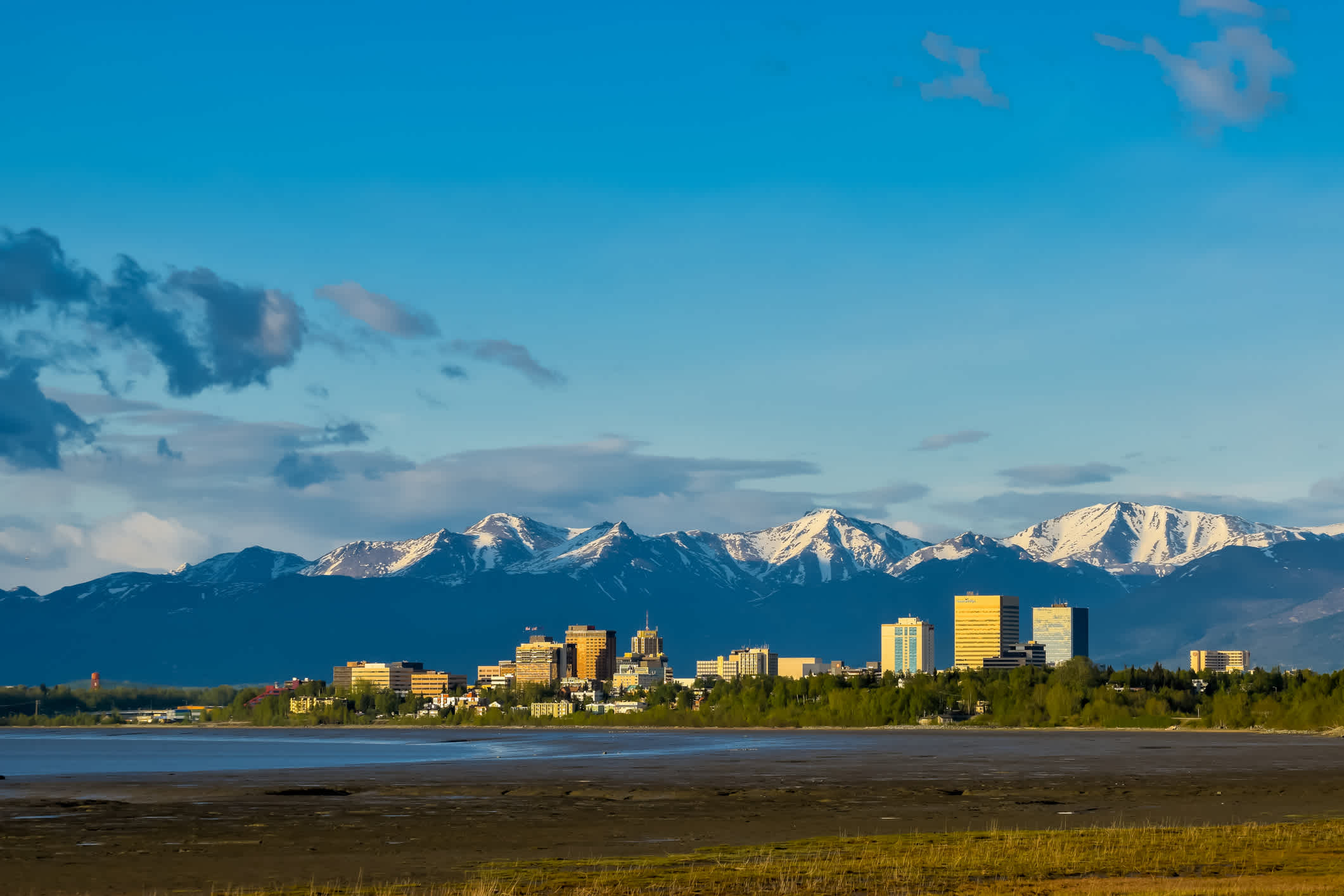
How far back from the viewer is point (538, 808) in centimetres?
8000

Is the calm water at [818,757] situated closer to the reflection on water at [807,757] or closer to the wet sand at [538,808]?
the reflection on water at [807,757]

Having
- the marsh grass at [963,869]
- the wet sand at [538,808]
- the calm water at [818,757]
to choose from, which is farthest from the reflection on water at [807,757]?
the marsh grass at [963,869]

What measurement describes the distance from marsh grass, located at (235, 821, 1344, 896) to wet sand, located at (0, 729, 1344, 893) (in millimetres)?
4035

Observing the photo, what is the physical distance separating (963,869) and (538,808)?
109ft

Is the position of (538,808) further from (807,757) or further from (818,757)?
(807,757)

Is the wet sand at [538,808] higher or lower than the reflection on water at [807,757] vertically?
higher

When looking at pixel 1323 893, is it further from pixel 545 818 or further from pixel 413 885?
pixel 545 818

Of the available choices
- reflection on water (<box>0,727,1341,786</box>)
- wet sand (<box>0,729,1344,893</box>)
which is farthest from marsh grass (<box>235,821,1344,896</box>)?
reflection on water (<box>0,727,1341,786</box>)

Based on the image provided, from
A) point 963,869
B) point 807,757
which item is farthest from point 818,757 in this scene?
point 963,869

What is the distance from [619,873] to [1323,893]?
20.0 meters

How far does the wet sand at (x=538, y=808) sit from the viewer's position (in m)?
57.1

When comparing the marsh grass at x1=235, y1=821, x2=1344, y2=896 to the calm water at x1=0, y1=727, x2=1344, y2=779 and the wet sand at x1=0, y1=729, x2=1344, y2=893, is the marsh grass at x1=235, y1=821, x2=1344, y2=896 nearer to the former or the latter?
the wet sand at x1=0, y1=729, x2=1344, y2=893

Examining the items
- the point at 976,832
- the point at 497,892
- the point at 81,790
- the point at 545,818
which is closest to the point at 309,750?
the point at 81,790

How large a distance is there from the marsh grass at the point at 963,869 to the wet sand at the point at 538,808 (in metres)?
4.03
